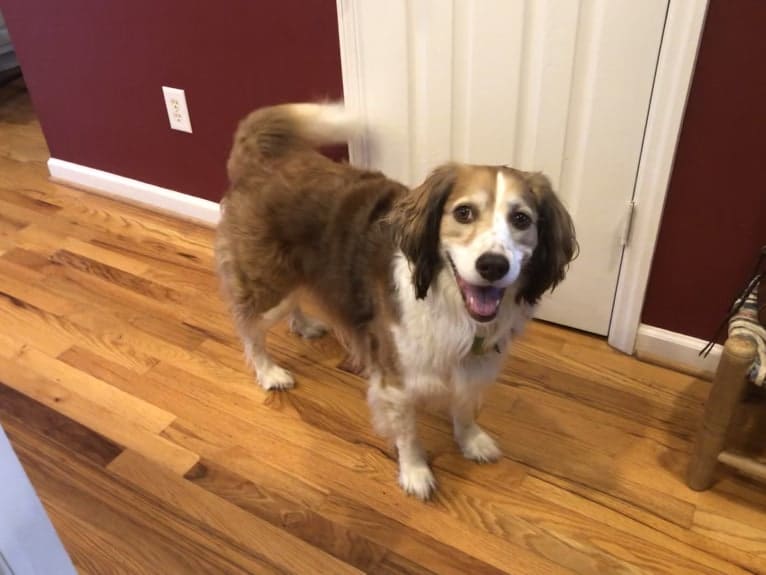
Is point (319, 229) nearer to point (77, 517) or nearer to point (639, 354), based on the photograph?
point (77, 517)

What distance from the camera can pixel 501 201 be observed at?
113 centimetres

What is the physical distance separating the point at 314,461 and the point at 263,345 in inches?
14.5

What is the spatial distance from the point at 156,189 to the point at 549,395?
1.69 m

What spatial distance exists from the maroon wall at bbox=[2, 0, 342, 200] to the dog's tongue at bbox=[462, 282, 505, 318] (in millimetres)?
992

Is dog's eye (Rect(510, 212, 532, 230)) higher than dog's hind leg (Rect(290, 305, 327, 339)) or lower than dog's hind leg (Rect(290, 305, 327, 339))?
higher

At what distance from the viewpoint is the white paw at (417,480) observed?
4.92ft

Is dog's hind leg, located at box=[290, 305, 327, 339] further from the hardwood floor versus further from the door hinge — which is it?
the door hinge

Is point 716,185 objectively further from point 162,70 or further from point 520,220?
point 162,70

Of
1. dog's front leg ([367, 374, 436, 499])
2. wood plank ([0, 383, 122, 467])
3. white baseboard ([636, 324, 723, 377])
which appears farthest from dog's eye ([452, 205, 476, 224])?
wood plank ([0, 383, 122, 467])

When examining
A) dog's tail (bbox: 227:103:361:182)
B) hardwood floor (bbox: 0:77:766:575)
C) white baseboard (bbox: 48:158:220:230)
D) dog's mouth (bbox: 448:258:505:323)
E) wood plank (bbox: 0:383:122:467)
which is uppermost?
dog's tail (bbox: 227:103:361:182)

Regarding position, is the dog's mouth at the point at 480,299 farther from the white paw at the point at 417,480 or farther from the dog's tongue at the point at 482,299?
the white paw at the point at 417,480

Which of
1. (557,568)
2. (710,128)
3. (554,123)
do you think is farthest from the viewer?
(554,123)

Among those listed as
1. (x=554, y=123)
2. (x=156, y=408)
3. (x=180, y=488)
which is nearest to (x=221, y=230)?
(x=156, y=408)

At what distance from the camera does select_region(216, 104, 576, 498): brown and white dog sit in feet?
3.80
